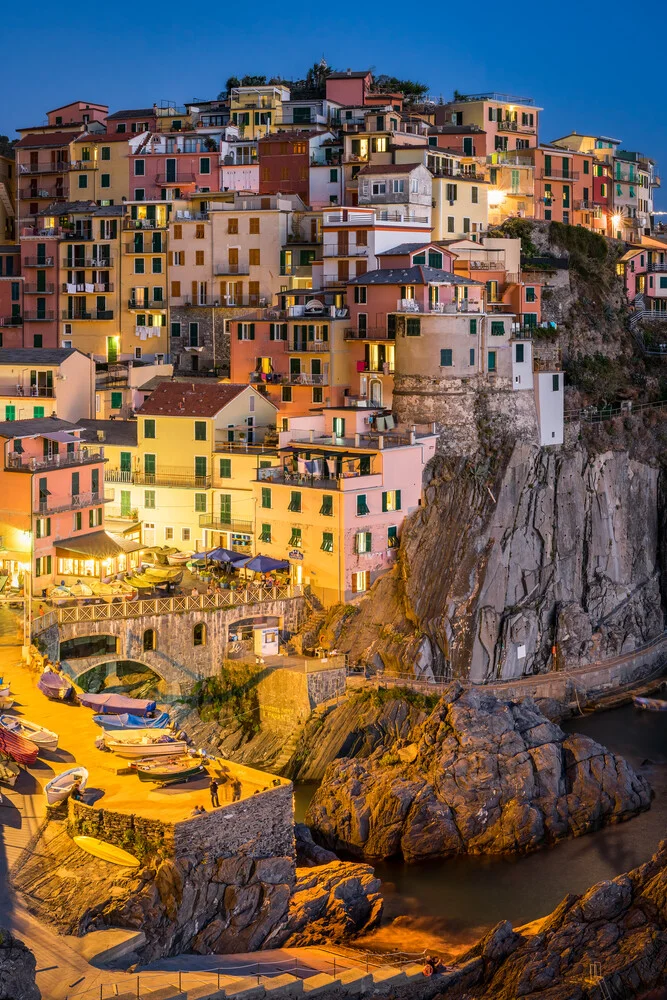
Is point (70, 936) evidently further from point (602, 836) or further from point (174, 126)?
point (174, 126)

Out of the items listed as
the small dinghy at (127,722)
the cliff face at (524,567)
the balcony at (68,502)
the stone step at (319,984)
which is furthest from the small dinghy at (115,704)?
the stone step at (319,984)

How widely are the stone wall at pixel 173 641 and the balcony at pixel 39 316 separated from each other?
2681 centimetres

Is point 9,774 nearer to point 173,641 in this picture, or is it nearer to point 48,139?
point 173,641

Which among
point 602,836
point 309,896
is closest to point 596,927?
point 309,896

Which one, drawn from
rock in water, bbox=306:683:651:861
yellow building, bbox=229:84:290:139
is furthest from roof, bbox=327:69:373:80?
rock in water, bbox=306:683:651:861

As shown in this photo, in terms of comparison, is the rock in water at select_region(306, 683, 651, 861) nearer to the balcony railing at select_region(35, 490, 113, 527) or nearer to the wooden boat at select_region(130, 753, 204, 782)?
the wooden boat at select_region(130, 753, 204, 782)

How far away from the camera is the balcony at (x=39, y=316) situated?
7769 cm

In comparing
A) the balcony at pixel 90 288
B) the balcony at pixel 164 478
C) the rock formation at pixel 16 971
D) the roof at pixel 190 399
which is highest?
the balcony at pixel 90 288

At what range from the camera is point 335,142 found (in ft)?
257

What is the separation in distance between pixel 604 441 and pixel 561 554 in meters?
7.66

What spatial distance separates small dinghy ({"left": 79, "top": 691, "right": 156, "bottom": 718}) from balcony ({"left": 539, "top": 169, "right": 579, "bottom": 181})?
48.7 m

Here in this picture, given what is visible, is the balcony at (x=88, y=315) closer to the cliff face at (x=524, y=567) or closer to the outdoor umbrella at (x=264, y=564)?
the cliff face at (x=524, y=567)

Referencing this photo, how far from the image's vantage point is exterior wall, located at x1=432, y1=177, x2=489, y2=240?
7425 centimetres

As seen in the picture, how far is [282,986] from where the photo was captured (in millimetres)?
34344
